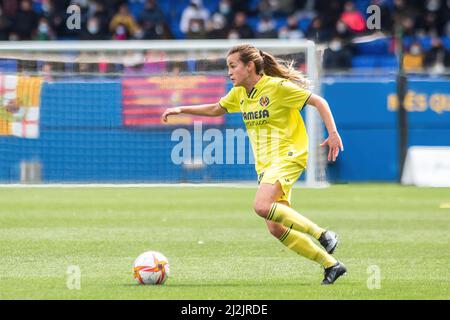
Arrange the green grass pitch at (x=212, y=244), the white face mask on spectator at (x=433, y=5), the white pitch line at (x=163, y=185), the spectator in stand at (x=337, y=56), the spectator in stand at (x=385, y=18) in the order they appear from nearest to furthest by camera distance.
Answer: the green grass pitch at (x=212, y=244) < the white pitch line at (x=163, y=185) < the spectator in stand at (x=337, y=56) < the spectator in stand at (x=385, y=18) < the white face mask on spectator at (x=433, y=5)

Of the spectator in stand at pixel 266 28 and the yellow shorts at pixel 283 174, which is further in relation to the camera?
the spectator in stand at pixel 266 28

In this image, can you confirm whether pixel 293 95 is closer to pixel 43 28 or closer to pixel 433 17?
pixel 43 28

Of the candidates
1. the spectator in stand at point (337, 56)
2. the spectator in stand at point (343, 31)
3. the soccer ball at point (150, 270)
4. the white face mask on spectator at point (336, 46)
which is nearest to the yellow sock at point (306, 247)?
the soccer ball at point (150, 270)

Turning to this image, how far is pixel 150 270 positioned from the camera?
9.12 meters

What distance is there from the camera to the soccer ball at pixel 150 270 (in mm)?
9125

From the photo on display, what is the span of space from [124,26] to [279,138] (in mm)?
17246

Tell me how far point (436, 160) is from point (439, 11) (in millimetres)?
7482

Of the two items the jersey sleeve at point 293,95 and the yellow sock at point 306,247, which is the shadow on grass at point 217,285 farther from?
the jersey sleeve at point 293,95

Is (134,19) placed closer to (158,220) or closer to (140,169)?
(140,169)

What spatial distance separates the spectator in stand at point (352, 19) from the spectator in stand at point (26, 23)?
7191 mm

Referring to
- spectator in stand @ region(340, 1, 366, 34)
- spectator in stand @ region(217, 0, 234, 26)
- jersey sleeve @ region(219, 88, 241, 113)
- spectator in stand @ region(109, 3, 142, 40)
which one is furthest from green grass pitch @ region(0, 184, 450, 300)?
spectator in stand @ region(217, 0, 234, 26)

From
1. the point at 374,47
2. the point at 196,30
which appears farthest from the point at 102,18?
the point at 374,47

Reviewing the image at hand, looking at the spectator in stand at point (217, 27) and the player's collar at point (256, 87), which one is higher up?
the spectator in stand at point (217, 27)
